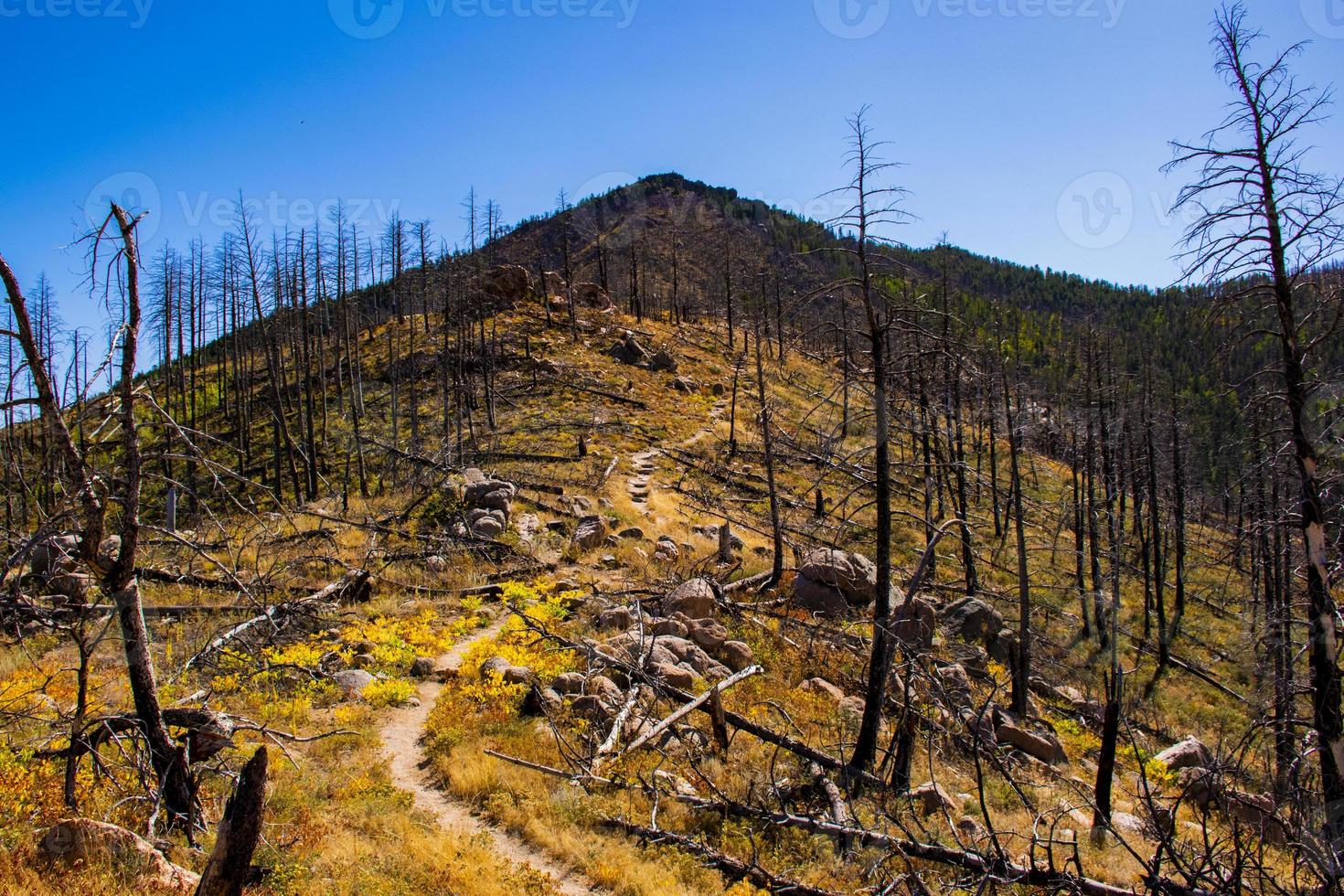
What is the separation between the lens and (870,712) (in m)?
9.34

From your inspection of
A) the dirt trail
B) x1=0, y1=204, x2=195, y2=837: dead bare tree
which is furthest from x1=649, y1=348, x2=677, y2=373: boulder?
x1=0, y1=204, x2=195, y2=837: dead bare tree

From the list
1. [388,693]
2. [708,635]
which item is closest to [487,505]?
[708,635]

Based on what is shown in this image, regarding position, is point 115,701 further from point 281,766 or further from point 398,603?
point 398,603

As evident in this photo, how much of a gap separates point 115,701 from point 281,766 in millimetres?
2956

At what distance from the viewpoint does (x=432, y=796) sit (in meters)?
8.39

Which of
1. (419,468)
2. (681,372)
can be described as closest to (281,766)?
(419,468)

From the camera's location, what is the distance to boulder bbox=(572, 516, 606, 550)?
1998cm

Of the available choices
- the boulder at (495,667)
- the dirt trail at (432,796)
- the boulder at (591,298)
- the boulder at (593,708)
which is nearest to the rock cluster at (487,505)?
the boulder at (495,667)

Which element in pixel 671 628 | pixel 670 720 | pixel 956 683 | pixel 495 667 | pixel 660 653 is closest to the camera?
pixel 670 720

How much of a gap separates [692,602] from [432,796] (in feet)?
24.6

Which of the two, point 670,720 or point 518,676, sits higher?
point 518,676

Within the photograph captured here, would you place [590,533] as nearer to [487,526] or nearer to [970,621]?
[487,526]

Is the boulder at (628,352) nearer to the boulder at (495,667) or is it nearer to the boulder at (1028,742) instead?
the boulder at (1028,742)

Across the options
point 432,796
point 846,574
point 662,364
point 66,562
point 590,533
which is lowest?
point 432,796
